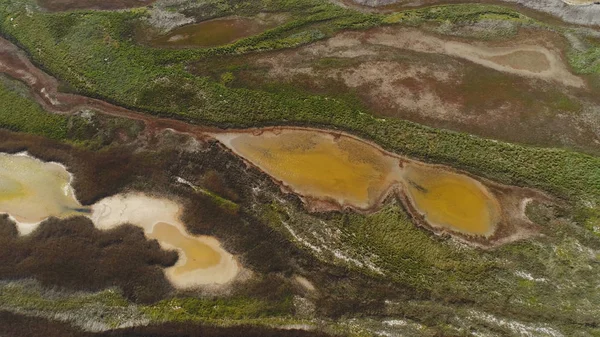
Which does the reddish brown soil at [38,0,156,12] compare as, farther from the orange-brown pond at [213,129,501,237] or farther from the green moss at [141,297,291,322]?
the green moss at [141,297,291,322]

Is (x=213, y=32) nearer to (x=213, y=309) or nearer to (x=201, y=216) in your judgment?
(x=201, y=216)

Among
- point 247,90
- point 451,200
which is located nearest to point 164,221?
Answer: point 247,90

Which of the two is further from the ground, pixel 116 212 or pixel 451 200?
pixel 451 200

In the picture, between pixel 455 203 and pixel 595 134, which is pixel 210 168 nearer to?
pixel 455 203

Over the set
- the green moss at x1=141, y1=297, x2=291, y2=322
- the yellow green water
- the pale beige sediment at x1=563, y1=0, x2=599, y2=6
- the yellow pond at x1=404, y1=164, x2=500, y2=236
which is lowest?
the green moss at x1=141, y1=297, x2=291, y2=322

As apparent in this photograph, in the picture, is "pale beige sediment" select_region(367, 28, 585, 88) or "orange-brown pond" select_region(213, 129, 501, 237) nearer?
"orange-brown pond" select_region(213, 129, 501, 237)

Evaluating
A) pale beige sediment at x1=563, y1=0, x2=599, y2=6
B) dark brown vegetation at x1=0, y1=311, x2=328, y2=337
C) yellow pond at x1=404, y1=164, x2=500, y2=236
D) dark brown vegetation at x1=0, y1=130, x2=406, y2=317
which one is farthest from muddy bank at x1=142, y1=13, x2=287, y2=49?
pale beige sediment at x1=563, y1=0, x2=599, y2=6

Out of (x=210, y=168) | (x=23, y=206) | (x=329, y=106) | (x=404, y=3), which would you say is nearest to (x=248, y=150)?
(x=210, y=168)
